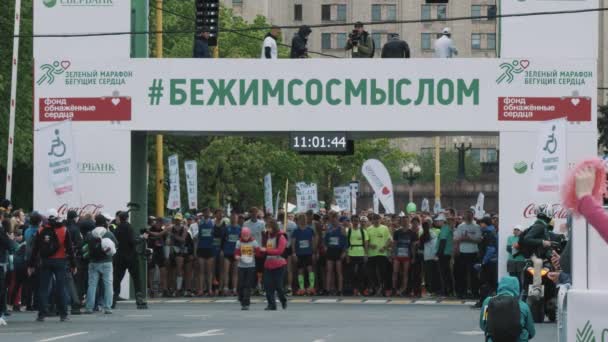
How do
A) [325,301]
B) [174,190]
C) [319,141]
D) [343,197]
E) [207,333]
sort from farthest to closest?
1. [343,197]
2. [174,190]
3. [319,141]
4. [325,301]
5. [207,333]

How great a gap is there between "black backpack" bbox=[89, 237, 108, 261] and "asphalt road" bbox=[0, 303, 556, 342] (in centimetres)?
98

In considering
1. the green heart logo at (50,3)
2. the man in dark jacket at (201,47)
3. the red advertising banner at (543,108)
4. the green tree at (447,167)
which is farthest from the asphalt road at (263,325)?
the green tree at (447,167)

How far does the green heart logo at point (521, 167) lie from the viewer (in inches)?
1227

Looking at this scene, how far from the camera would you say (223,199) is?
75.2 m

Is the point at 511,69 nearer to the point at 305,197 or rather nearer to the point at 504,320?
the point at 305,197

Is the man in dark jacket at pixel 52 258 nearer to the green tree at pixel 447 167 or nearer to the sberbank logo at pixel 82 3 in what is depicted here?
the sberbank logo at pixel 82 3

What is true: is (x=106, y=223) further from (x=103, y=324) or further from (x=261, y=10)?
(x=261, y=10)

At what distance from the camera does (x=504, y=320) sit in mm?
12312

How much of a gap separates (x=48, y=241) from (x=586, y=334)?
648 inches

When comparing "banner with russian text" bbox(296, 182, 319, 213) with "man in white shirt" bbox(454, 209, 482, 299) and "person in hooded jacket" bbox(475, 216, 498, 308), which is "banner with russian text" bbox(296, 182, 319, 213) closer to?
"man in white shirt" bbox(454, 209, 482, 299)

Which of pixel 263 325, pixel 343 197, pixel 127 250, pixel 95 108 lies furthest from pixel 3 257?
pixel 343 197

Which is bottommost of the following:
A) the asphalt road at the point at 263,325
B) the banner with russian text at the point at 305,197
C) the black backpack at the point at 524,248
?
the asphalt road at the point at 263,325

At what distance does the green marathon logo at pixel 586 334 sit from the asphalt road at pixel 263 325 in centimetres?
1119

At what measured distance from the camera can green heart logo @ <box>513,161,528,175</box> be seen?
31.2 meters
